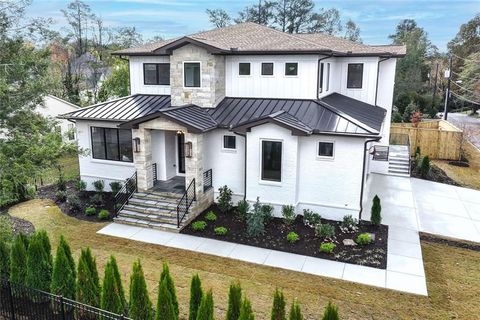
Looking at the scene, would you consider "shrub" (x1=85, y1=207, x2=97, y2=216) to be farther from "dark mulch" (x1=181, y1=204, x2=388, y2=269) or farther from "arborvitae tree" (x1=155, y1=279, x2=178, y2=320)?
"arborvitae tree" (x1=155, y1=279, x2=178, y2=320)

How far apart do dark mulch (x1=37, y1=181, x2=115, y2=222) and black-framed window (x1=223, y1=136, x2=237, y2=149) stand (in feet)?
17.8

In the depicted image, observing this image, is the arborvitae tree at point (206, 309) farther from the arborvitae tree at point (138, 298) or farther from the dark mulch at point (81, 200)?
the dark mulch at point (81, 200)

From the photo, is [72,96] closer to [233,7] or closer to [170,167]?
[170,167]

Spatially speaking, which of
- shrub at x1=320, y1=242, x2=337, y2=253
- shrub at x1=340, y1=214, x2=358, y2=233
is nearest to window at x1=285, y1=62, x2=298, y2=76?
shrub at x1=340, y1=214, x2=358, y2=233

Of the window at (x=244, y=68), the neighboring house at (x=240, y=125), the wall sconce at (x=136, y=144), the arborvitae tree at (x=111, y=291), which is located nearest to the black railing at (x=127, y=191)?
the neighboring house at (x=240, y=125)

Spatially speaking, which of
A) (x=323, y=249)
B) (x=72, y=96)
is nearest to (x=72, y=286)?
(x=323, y=249)

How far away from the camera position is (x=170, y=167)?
1706 centimetres

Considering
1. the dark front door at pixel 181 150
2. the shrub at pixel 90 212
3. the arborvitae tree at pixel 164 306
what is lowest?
the shrub at pixel 90 212

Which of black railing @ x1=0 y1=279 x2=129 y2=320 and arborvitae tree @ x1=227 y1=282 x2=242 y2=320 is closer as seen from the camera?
arborvitae tree @ x1=227 y1=282 x2=242 y2=320

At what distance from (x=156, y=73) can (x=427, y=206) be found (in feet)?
45.9

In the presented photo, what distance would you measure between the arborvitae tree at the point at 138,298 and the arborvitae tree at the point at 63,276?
180 centimetres

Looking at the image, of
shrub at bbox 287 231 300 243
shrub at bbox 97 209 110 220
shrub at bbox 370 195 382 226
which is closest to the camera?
shrub at bbox 287 231 300 243

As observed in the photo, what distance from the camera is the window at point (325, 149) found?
14.1 metres

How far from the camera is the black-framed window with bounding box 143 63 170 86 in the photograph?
18172 mm
